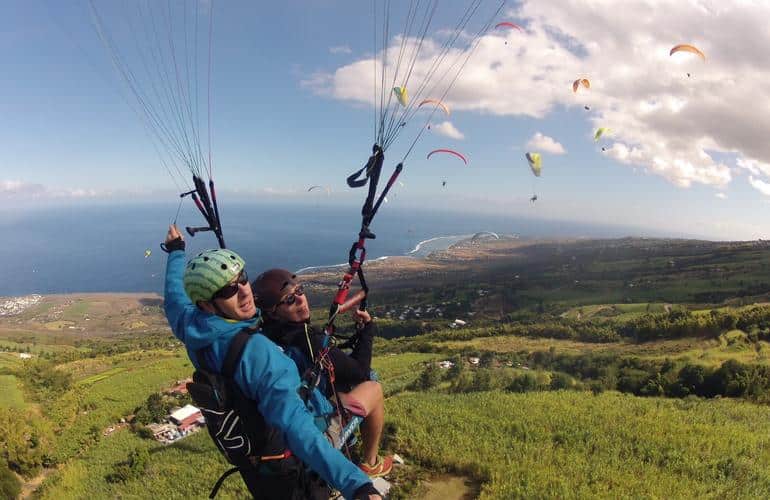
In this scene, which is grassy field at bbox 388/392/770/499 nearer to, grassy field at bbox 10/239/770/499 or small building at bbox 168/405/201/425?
grassy field at bbox 10/239/770/499

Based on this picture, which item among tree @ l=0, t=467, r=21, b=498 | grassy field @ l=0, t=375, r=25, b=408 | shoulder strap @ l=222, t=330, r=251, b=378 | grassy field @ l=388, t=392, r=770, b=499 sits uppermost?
shoulder strap @ l=222, t=330, r=251, b=378

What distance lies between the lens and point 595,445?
254 inches

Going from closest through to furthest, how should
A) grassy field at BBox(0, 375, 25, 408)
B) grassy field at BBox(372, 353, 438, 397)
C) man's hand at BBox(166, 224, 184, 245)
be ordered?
1. man's hand at BBox(166, 224, 184, 245)
2. grassy field at BBox(372, 353, 438, 397)
3. grassy field at BBox(0, 375, 25, 408)

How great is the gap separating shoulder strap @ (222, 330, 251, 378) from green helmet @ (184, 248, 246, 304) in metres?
0.55

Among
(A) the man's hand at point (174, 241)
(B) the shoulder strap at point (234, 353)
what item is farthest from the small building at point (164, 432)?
(B) the shoulder strap at point (234, 353)

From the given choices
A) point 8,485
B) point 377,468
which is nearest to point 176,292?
point 377,468

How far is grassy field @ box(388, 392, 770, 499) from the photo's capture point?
514 centimetres

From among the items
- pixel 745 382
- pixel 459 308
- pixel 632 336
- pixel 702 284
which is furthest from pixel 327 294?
pixel 745 382

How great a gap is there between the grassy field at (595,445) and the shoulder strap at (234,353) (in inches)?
165

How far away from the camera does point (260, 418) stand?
2.75 meters

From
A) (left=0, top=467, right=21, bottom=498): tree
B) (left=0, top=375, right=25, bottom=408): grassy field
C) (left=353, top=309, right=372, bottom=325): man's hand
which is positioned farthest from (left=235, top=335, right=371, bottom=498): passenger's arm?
(left=0, top=375, right=25, bottom=408): grassy field

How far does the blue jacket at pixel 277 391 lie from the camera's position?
2223 mm

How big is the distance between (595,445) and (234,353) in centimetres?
633

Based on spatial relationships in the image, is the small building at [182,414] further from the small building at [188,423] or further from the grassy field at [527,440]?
the grassy field at [527,440]
